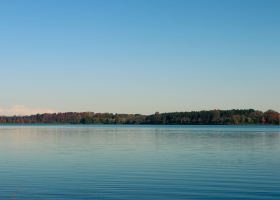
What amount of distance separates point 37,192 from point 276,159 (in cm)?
2543

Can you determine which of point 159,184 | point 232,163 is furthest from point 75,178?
point 232,163

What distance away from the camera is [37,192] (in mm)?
25969

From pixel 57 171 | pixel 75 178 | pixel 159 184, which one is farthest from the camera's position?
pixel 57 171

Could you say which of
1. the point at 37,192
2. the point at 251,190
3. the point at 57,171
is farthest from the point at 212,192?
the point at 57,171

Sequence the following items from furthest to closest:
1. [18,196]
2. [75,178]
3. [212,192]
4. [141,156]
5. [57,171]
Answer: [141,156]
[57,171]
[75,178]
[212,192]
[18,196]

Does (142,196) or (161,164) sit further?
(161,164)

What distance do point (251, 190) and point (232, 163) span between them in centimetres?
1384

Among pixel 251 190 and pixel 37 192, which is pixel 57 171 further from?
pixel 251 190

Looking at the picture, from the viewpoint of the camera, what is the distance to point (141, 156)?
4775 centimetres

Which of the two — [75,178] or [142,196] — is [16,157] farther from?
[142,196]

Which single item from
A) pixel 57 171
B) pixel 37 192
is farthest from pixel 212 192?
pixel 57 171

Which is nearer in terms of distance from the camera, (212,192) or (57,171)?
(212,192)

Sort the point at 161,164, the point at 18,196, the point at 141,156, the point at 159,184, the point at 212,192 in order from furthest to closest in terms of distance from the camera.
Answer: the point at 141,156 → the point at 161,164 → the point at 159,184 → the point at 212,192 → the point at 18,196

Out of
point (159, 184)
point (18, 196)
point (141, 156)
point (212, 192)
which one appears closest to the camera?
point (18, 196)
